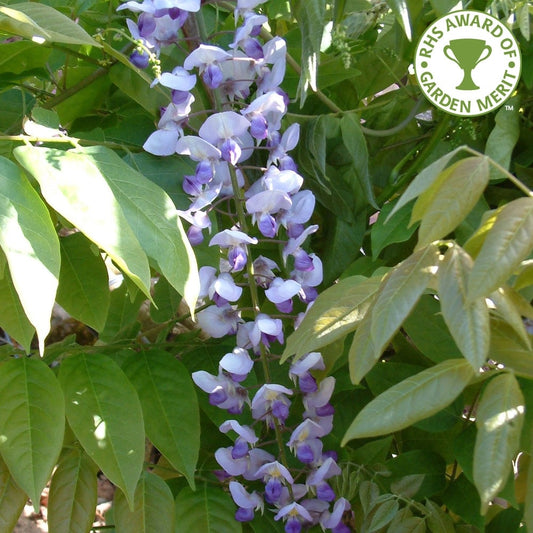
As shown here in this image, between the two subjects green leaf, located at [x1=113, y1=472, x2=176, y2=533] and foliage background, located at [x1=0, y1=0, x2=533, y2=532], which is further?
green leaf, located at [x1=113, y1=472, x2=176, y2=533]

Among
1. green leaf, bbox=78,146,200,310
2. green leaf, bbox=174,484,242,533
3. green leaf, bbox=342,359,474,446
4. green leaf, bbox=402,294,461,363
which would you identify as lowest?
green leaf, bbox=174,484,242,533

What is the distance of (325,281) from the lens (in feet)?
3.45

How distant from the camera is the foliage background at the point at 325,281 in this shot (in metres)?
0.59

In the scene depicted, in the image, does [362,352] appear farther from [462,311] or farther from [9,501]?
[9,501]

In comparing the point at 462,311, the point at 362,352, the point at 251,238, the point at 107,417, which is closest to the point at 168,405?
the point at 107,417

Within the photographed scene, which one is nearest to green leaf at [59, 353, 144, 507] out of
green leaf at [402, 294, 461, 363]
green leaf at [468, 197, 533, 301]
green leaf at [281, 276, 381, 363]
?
green leaf at [281, 276, 381, 363]

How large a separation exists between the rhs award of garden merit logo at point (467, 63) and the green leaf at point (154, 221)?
1.03 feet

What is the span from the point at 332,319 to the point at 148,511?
344mm

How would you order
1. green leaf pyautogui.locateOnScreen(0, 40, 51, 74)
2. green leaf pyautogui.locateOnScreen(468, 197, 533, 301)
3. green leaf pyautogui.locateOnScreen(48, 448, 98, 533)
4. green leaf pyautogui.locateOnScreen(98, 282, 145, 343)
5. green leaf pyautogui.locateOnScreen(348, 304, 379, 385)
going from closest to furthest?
green leaf pyautogui.locateOnScreen(468, 197, 533, 301) < green leaf pyautogui.locateOnScreen(348, 304, 379, 385) < green leaf pyautogui.locateOnScreen(48, 448, 98, 533) < green leaf pyautogui.locateOnScreen(0, 40, 51, 74) < green leaf pyautogui.locateOnScreen(98, 282, 145, 343)

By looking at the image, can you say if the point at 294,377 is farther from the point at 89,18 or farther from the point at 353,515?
the point at 89,18

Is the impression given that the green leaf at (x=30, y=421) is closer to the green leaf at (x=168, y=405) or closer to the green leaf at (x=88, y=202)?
the green leaf at (x=168, y=405)

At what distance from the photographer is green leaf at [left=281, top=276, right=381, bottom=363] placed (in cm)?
68

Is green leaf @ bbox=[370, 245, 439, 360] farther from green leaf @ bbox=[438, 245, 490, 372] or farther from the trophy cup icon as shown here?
the trophy cup icon

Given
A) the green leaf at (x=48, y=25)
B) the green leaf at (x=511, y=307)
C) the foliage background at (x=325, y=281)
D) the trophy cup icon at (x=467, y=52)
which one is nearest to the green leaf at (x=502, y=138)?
the foliage background at (x=325, y=281)
